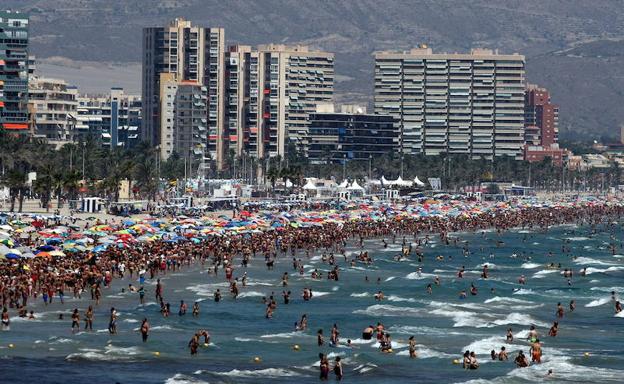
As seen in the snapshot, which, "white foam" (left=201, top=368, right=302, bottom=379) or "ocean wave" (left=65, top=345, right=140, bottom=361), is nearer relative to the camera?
"white foam" (left=201, top=368, right=302, bottom=379)

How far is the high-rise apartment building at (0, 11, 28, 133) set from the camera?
191 meters

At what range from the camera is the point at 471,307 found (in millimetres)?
86000

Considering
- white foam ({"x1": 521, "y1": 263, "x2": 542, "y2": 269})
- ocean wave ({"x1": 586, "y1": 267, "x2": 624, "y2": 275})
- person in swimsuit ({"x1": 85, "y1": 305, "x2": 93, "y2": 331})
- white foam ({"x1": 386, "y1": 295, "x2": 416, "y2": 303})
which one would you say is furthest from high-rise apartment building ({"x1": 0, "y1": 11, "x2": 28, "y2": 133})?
person in swimsuit ({"x1": 85, "y1": 305, "x2": 93, "y2": 331})

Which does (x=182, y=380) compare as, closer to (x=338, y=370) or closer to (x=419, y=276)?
(x=338, y=370)

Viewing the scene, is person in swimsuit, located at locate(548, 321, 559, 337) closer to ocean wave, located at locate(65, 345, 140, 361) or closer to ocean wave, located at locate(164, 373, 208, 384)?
ocean wave, located at locate(65, 345, 140, 361)

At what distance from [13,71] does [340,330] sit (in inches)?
4953

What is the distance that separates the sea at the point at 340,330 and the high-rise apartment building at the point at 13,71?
88.0 m

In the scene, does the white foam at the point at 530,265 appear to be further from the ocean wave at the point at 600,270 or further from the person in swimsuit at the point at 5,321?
the person in swimsuit at the point at 5,321

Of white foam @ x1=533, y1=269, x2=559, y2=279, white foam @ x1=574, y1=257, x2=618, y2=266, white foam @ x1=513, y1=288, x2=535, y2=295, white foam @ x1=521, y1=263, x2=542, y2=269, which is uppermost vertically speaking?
white foam @ x1=574, y1=257, x2=618, y2=266

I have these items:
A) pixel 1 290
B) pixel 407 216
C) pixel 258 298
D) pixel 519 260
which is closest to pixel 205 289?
pixel 258 298

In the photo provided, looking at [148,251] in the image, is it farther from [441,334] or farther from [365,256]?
[441,334]


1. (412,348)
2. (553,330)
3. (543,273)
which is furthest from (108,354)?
(543,273)

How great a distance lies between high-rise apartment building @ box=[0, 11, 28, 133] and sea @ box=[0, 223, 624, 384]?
88.0 m

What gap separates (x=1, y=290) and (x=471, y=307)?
26.4 meters
